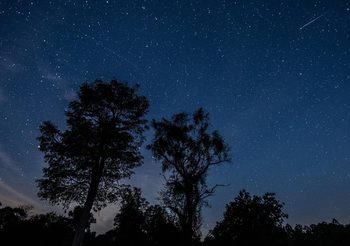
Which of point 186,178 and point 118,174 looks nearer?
point 118,174

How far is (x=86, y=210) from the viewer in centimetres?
2066

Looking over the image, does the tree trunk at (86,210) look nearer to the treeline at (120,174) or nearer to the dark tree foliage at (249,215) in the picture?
the treeline at (120,174)

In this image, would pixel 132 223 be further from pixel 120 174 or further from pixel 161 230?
pixel 120 174

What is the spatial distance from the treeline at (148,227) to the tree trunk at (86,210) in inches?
511

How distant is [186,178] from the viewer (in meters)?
28.8

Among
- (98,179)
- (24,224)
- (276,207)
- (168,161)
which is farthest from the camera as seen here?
(276,207)

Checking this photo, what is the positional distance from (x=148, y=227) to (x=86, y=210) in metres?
26.5

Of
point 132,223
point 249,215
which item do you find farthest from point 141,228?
point 249,215

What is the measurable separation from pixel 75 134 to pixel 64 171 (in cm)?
287

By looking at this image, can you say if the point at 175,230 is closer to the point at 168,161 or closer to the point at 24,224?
the point at 168,161

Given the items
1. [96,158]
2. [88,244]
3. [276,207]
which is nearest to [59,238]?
[88,244]

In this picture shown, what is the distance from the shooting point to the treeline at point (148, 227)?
3825 centimetres

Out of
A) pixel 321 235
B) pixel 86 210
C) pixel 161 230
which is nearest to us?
pixel 86 210

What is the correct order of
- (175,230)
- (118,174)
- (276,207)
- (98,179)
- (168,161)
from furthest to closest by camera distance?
(276,207), (175,230), (168,161), (118,174), (98,179)
